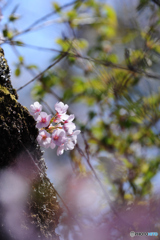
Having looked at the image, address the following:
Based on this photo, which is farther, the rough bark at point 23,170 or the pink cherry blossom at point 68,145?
the pink cherry blossom at point 68,145

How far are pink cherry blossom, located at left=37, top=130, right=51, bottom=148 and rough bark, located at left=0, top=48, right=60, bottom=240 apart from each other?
2 cm

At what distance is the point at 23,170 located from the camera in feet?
1.41

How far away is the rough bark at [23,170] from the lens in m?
0.40

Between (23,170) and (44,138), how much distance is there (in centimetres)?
8

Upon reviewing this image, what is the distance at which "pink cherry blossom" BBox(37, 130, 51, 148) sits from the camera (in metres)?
0.48

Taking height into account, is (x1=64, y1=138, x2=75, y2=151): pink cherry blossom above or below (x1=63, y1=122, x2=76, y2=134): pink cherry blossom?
below

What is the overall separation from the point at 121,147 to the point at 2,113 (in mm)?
1062

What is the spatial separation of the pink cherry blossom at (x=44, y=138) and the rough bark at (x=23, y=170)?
2cm

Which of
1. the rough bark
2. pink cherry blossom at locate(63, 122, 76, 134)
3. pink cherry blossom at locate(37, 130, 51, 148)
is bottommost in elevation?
the rough bark

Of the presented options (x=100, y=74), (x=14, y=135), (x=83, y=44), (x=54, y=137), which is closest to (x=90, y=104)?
(x=83, y=44)

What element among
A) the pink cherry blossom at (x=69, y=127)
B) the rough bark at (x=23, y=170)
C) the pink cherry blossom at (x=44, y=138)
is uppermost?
the pink cherry blossom at (x=69, y=127)

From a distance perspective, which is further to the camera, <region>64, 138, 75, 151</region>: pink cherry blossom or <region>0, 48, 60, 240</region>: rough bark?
<region>64, 138, 75, 151</region>: pink cherry blossom

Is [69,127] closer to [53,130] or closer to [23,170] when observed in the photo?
[53,130]

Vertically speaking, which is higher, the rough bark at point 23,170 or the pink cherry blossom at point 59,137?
the pink cherry blossom at point 59,137
